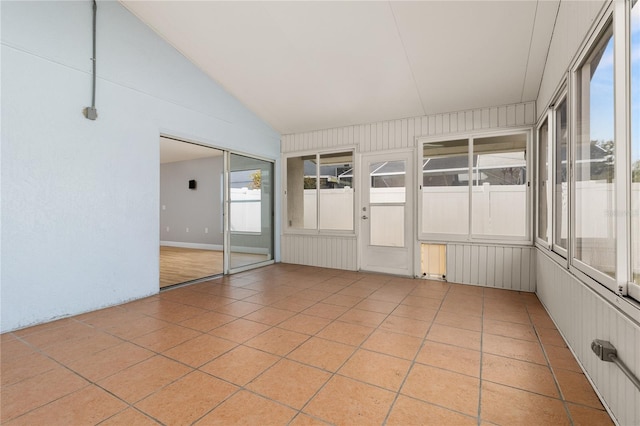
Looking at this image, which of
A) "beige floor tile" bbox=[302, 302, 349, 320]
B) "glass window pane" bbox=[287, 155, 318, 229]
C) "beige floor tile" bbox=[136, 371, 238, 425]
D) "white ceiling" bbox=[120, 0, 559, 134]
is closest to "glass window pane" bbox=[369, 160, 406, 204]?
"white ceiling" bbox=[120, 0, 559, 134]

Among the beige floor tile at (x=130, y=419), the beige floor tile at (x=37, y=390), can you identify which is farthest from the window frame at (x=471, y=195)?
the beige floor tile at (x=37, y=390)

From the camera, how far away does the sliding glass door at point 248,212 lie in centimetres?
531

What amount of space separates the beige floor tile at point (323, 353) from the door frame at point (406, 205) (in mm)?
2867

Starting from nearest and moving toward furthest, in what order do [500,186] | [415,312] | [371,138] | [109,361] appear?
[109,361], [415,312], [500,186], [371,138]

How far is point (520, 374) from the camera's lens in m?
2.11

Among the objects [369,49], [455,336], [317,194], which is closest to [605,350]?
[455,336]

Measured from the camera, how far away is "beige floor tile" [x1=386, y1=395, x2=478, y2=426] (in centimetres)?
162

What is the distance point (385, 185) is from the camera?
5301 mm

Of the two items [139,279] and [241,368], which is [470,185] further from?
[139,279]

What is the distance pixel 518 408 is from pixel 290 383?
1.34 meters

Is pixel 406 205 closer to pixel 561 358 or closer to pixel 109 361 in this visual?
pixel 561 358

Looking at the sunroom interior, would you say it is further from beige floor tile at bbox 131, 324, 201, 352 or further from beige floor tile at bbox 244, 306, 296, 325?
beige floor tile at bbox 131, 324, 201, 352

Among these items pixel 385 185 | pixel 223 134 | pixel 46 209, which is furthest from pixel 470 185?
pixel 46 209

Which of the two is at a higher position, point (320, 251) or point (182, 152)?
point (182, 152)
